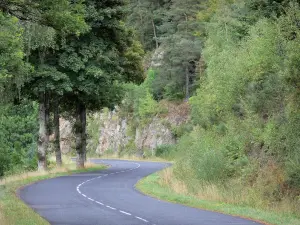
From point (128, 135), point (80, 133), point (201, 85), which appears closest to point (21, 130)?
point (80, 133)

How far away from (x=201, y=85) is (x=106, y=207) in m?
23.3

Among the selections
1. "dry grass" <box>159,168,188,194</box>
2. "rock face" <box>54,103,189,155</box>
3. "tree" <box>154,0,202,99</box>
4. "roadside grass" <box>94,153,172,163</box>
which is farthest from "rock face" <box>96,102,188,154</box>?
"dry grass" <box>159,168,188,194</box>

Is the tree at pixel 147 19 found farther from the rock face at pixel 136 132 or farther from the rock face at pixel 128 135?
the rock face at pixel 128 135

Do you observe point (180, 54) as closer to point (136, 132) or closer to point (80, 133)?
point (136, 132)

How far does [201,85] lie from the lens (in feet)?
143

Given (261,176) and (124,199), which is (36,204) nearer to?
(124,199)

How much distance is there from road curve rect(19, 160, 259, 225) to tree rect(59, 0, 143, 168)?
1056 cm

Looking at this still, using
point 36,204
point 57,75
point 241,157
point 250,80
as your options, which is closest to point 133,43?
point 57,75

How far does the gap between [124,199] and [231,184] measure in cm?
505

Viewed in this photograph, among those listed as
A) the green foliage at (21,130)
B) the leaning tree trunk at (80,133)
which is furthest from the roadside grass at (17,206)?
the green foliage at (21,130)

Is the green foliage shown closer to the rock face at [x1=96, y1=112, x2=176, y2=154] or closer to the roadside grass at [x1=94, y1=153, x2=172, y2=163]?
the roadside grass at [x1=94, y1=153, x2=172, y2=163]

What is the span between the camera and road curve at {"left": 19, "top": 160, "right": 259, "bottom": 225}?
701 inches

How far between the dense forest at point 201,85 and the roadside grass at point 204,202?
0.71 meters

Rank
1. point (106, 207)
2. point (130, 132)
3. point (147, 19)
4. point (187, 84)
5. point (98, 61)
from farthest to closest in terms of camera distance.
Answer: point (147, 19) < point (130, 132) < point (187, 84) < point (98, 61) < point (106, 207)
